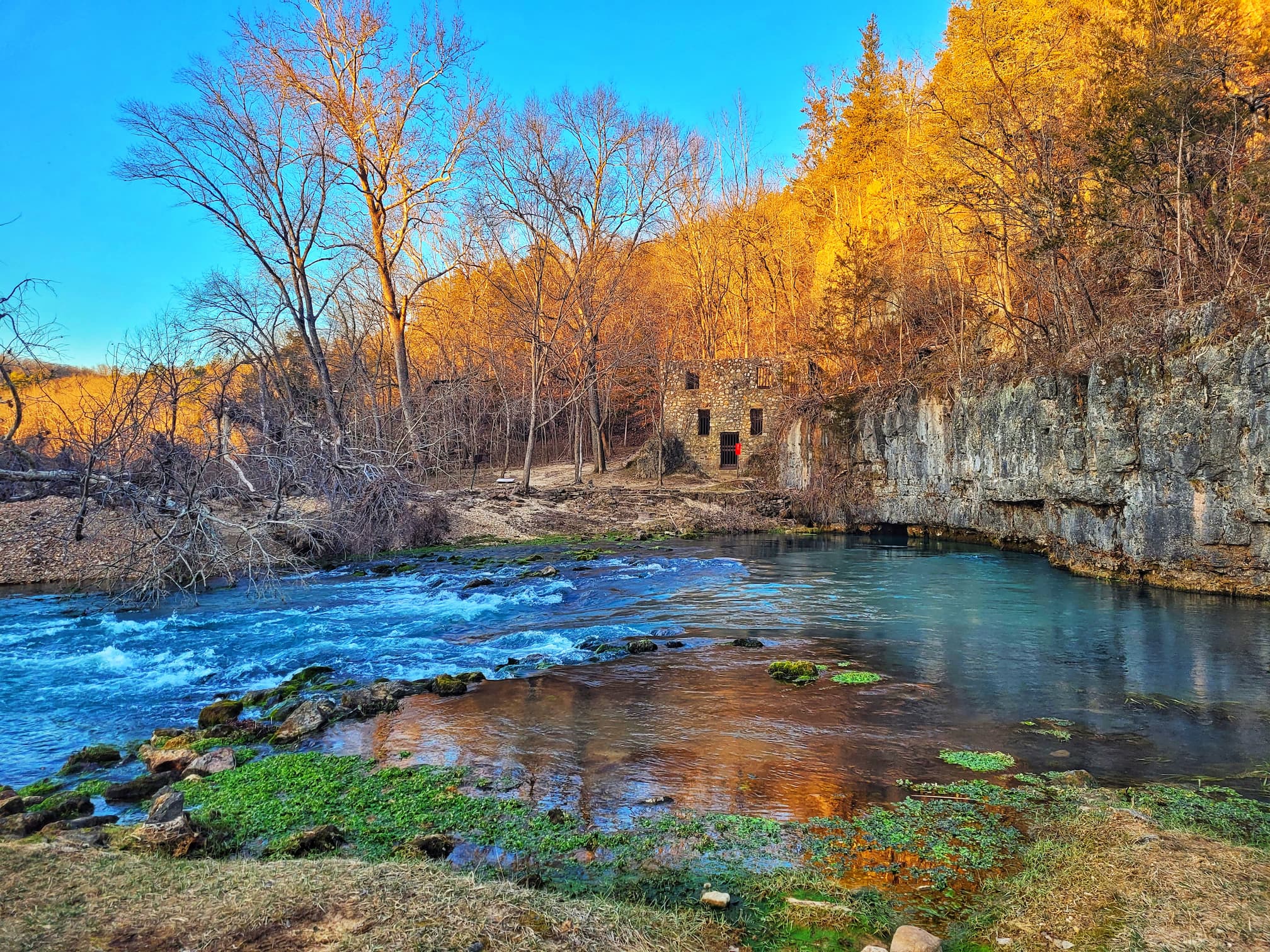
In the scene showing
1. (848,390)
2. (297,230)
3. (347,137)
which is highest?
(347,137)

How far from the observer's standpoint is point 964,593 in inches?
661

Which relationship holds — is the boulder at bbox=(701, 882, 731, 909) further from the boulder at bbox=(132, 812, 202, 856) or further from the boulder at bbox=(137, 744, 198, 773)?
the boulder at bbox=(137, 744, 198, 773)

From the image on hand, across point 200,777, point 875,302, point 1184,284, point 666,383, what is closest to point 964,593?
point 1184,284

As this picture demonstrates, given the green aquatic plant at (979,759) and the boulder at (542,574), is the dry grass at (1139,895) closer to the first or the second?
the green aquatic plant at (979,759)

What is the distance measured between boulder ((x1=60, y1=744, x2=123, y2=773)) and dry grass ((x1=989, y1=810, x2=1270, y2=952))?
8.02m

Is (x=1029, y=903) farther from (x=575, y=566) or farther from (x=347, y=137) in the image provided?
(x=347, y=137)

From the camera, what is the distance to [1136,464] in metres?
16.8

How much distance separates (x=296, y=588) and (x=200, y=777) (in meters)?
12.0

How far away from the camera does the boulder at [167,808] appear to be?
19.0 ft

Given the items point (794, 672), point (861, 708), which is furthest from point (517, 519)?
point (861, 708)

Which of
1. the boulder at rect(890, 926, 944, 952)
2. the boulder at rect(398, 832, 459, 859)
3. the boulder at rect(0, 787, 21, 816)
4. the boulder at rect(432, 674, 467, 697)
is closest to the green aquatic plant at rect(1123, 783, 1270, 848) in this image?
the boulder at rect(890, 926, 944, 952)

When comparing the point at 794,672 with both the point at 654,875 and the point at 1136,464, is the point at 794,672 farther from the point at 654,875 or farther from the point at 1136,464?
the point at 1136,464

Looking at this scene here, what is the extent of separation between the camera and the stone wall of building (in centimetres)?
4028

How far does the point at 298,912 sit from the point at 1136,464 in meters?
18.5
